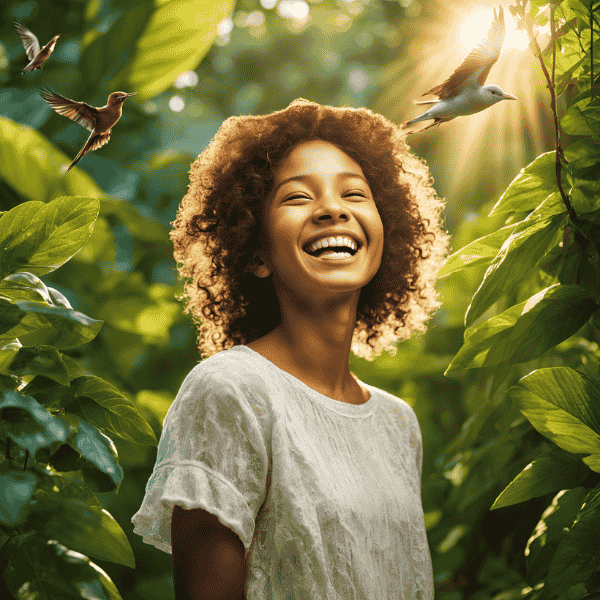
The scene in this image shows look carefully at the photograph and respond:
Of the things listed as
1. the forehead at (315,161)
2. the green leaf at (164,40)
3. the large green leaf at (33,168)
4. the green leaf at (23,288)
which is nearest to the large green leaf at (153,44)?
the green leaf at (164,40)

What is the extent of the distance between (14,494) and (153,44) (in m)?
1.14

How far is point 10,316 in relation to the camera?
652mm

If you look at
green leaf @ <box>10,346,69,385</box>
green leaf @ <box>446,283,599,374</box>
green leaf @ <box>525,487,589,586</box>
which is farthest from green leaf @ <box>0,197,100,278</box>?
green leaf @ <box>525,487,589,586</box>

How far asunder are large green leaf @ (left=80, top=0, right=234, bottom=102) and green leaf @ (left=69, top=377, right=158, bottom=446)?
93 cm

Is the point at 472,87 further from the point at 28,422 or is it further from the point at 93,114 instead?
the point at 28,422

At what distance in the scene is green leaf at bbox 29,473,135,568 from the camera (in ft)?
2.37

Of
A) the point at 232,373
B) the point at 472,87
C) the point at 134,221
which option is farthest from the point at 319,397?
the point at 134,221

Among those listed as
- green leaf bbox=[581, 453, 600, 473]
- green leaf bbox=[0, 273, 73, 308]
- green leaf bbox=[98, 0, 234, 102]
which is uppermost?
green leaf bbox=[98, 0, 234, 102]

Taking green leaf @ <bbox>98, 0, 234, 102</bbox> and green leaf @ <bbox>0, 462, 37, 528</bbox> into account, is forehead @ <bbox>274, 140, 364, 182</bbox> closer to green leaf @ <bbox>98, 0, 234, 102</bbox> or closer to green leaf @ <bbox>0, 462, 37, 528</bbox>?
green leaf @ <bbox>98, 0, 234, 102</bbox>

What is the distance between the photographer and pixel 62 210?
76 cm

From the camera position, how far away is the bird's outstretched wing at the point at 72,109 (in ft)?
2.39

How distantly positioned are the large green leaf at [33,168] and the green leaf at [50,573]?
88 centimetres

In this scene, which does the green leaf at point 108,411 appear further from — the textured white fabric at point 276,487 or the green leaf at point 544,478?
the green leaf at point 544,478

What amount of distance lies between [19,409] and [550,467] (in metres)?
0.68
